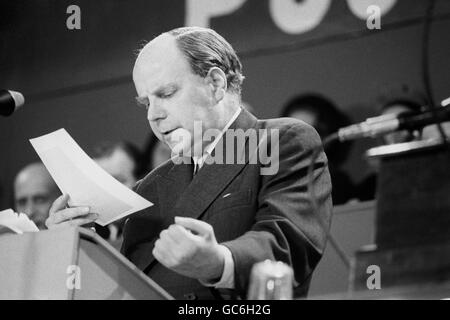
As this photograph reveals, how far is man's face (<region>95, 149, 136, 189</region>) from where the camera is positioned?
8.93ft

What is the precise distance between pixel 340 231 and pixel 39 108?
3.58 ft

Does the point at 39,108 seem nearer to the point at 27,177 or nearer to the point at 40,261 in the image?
the point at 27,177

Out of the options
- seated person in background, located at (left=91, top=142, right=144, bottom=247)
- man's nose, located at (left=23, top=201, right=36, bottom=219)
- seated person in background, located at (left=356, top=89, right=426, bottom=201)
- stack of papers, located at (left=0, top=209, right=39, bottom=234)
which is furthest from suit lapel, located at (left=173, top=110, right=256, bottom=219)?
man's nose, located at (left=23, top=201, right=36, bottom=219)

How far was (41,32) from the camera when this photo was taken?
9.30 feet

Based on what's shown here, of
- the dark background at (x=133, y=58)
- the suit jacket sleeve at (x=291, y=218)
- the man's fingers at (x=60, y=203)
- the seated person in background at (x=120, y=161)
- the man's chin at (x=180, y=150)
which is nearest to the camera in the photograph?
the suit jacket sleeve at (x=291, y=218)

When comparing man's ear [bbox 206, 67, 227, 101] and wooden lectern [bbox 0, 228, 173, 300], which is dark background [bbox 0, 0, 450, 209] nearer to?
man's ear [bbox 206, 67, 227, 101]

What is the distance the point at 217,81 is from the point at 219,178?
28 cm

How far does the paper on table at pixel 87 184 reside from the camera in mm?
1825

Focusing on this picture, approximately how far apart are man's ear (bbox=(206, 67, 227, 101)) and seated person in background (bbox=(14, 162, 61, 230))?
898 millimetres

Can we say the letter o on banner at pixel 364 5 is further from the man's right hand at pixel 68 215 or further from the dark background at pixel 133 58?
the man's right hand at pixel 68 215

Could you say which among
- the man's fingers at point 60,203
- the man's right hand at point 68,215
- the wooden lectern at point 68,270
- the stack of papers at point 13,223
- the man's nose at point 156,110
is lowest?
the wooden lectern at point 68,270

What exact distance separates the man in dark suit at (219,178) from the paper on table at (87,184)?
0.04 meters

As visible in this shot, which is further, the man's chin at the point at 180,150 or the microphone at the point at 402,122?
the man's chin at the point at 180,150

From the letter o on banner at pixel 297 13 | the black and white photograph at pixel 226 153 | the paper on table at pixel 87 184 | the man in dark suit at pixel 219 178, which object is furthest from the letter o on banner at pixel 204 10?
the paper on table at pixel 87 184
